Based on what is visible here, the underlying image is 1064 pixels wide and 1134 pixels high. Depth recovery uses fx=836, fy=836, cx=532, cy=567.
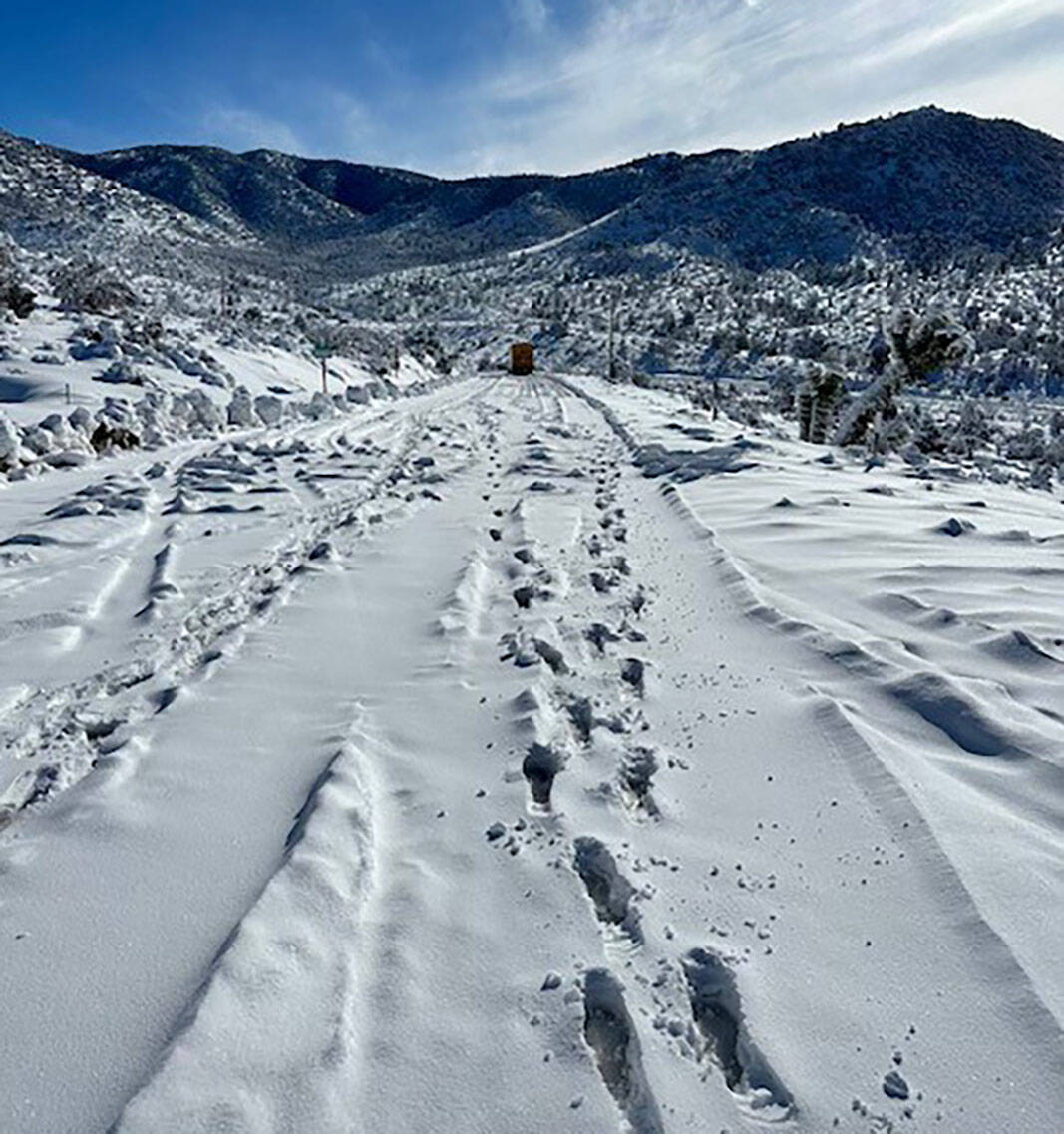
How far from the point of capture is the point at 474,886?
2.43 m

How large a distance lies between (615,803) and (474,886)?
2.07 ft

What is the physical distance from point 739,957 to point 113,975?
1570 mm

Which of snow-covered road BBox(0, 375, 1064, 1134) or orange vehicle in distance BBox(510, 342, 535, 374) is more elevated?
orange vehicle in distance BBox(510, 342, 535, 374)

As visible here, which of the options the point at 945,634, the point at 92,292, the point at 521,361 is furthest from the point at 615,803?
the point at 521,361

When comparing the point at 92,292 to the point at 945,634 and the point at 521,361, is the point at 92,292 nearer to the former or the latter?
the point at 521,361

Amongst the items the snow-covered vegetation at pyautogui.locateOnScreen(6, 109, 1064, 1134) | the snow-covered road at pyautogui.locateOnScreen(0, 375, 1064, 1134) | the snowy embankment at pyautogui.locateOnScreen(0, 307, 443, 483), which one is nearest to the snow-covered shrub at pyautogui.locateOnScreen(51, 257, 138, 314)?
the snowy embankment at pyautogui.locateOnScreen(0, 307, 443, 483)

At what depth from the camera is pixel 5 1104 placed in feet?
5.69

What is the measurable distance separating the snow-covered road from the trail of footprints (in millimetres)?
12

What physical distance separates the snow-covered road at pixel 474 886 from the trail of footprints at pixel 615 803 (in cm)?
1

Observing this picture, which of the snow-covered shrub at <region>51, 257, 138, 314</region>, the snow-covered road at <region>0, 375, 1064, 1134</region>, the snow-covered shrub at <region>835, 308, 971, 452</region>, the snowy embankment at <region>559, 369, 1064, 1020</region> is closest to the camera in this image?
the snow-covered road at <region>0, 375, 1064, 1134</region>

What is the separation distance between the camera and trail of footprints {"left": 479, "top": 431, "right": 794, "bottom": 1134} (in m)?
1.86

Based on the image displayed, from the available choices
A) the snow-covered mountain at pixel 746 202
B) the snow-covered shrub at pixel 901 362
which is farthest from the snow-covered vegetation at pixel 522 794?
the snow-covered mountain at pixel 746 202

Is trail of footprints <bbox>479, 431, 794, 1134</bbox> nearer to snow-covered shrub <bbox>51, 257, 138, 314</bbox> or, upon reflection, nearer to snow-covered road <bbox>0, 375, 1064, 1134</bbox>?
snow-covered road <bbox>0, 375, 1064, 1134</bbox>

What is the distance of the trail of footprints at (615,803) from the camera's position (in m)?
1.86
